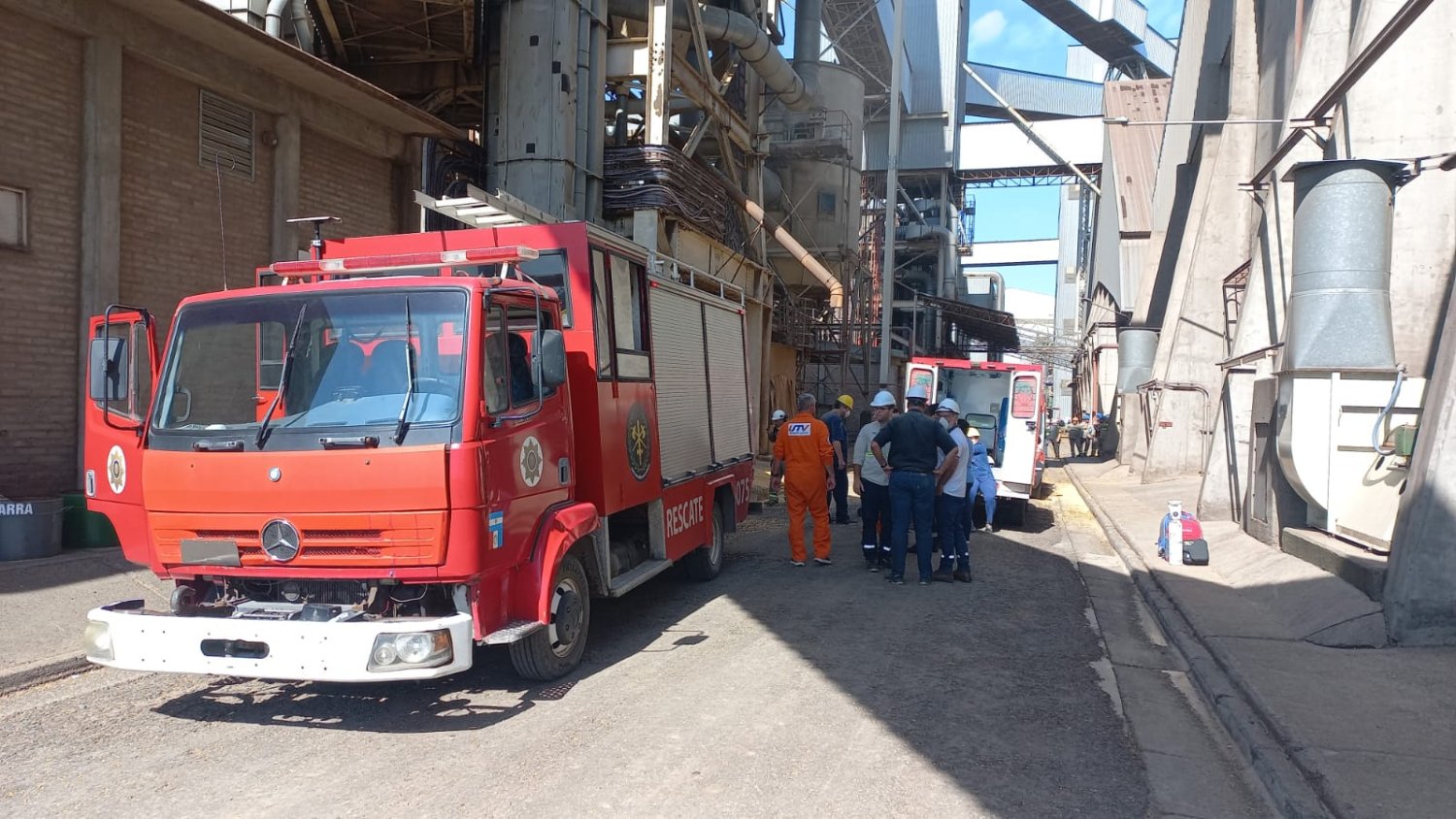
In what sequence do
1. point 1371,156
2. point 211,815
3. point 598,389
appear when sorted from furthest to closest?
1. point 1371,156
2. point 598,389
3. point 211,815

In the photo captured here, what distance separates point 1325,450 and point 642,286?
6.36m

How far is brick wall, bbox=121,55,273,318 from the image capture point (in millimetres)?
9648

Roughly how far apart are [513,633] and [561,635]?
850mm

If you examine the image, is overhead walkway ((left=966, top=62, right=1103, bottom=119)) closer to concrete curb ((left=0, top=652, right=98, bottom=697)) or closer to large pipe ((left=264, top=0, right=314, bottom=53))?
large pipe ((left=264, top=0, right=314, bottom=53))

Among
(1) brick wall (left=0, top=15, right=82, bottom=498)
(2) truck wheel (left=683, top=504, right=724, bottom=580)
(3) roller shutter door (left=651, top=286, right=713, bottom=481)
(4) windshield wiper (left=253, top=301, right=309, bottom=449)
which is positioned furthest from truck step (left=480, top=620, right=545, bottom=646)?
(1) brick wall (left=0, top=15, right=82, bottom=498)

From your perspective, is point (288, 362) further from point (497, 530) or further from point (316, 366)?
point (497, 530)

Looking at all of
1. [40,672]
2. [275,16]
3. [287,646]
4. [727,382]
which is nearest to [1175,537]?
[727,382]

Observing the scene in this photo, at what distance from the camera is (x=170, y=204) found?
33.0 feet

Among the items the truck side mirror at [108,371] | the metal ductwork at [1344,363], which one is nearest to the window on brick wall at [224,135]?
the truck side mirror at [108,371]

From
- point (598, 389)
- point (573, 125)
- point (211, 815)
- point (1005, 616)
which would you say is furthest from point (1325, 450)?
point (573, 125)

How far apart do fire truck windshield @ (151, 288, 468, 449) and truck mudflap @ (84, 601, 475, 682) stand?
929mm

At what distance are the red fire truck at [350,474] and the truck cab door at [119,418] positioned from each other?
0.01m

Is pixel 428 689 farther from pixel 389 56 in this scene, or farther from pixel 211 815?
pixel 389 56

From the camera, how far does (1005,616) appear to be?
7945mm
